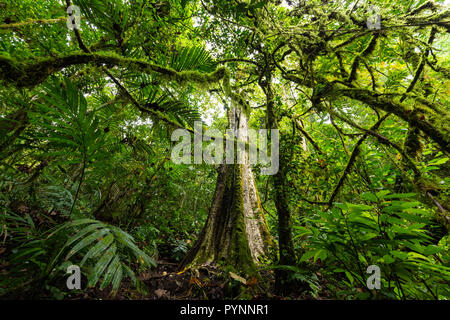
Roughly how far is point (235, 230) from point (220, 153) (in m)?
1.72

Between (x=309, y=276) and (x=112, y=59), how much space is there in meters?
2.86

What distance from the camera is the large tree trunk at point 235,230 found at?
2692 millimetres

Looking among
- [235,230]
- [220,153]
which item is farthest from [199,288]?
[220,153]

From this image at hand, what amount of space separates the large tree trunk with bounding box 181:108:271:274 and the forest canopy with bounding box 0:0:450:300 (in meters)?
0.03

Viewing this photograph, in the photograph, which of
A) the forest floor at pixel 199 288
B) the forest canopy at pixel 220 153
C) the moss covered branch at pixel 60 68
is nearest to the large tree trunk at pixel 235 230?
the forest canopy at pixel 220 153

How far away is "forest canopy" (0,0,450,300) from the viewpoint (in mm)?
1193

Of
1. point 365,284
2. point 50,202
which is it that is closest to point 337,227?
point 365,284

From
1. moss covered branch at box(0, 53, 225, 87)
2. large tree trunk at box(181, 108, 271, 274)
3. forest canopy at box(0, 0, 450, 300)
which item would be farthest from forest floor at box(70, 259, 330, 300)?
moss covered branch at box(0, 53, 225, 87)

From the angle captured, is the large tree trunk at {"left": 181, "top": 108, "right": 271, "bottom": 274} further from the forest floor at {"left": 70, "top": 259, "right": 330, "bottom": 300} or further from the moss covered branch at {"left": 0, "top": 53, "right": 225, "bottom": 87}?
the moss covered branch at {"left": 0, "top": 53, "right": 225, "bottom": 87}

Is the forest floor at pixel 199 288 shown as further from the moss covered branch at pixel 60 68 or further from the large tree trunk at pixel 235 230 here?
the moss covered branch at pixel 60 68

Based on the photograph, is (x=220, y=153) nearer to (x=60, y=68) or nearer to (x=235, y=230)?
(x=235, y=230)

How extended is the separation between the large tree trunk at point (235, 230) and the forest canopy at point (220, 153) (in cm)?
3

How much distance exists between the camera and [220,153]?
3.99m
